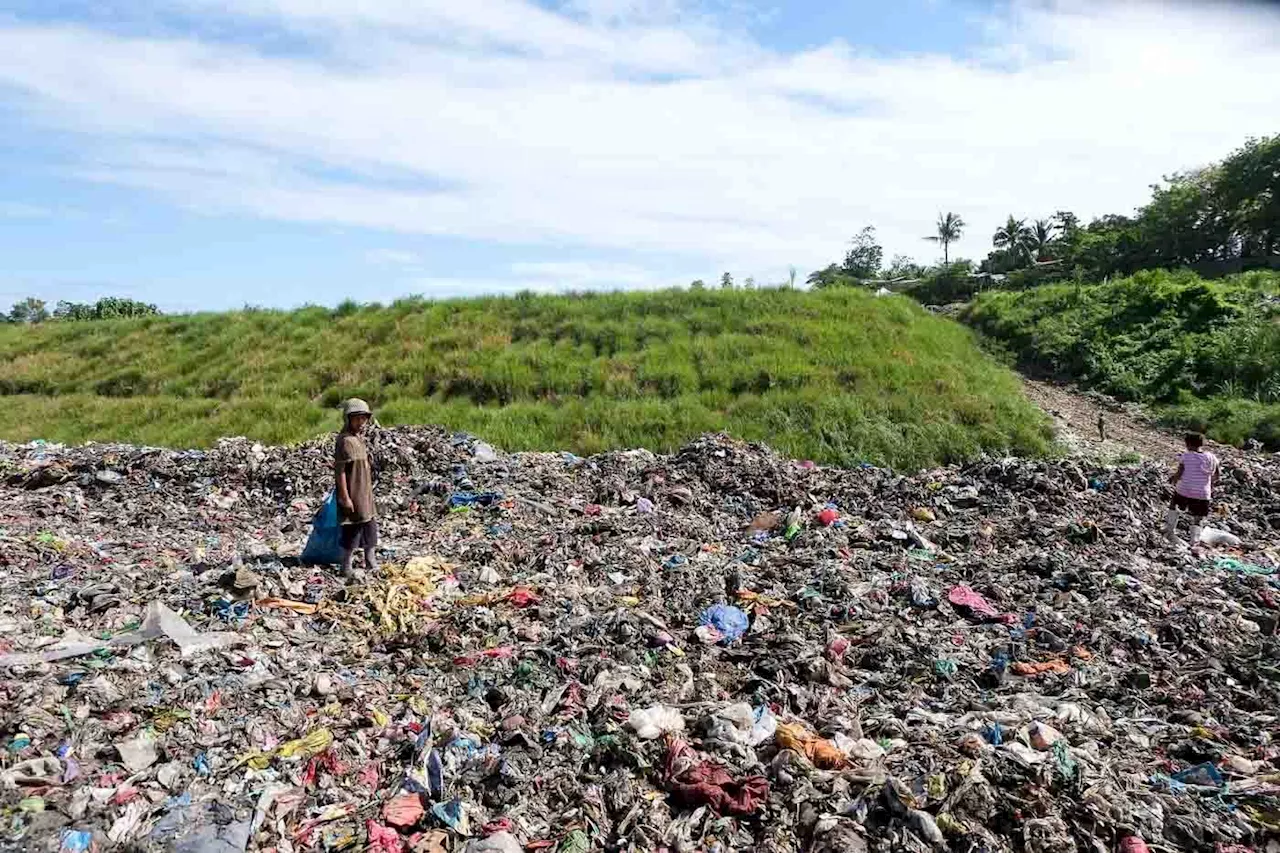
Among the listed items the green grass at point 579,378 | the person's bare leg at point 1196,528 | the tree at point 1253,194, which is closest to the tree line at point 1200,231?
the tree at point 1253,194

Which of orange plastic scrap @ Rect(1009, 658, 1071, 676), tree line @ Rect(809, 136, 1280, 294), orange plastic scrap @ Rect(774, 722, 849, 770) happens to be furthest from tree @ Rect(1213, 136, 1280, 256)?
orange plastic scrap @ Rect(774, 722, 849, 770)

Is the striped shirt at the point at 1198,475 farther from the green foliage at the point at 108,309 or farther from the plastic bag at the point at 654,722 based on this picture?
the green foliage at the point at 108,309

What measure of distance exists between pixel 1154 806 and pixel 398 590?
4.41 m

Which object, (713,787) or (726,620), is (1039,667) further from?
(713,787)

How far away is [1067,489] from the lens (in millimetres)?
8766

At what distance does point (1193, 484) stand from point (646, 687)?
576 centimetres

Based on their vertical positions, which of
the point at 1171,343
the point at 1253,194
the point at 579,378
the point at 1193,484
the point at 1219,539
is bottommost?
the point at 1219,539

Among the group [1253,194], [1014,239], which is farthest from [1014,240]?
[1253,194]

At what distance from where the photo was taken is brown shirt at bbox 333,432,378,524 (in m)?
5.54

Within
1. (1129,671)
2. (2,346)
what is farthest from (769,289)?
(2,346)

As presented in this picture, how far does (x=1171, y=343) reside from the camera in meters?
15.5

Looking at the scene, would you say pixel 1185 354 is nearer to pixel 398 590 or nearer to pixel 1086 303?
pixel 1086 303

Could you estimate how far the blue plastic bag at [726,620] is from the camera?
5.02 m

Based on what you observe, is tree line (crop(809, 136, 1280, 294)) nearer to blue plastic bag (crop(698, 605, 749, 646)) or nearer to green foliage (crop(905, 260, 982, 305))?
green foliage (crop(905, 260, 982, 305))
